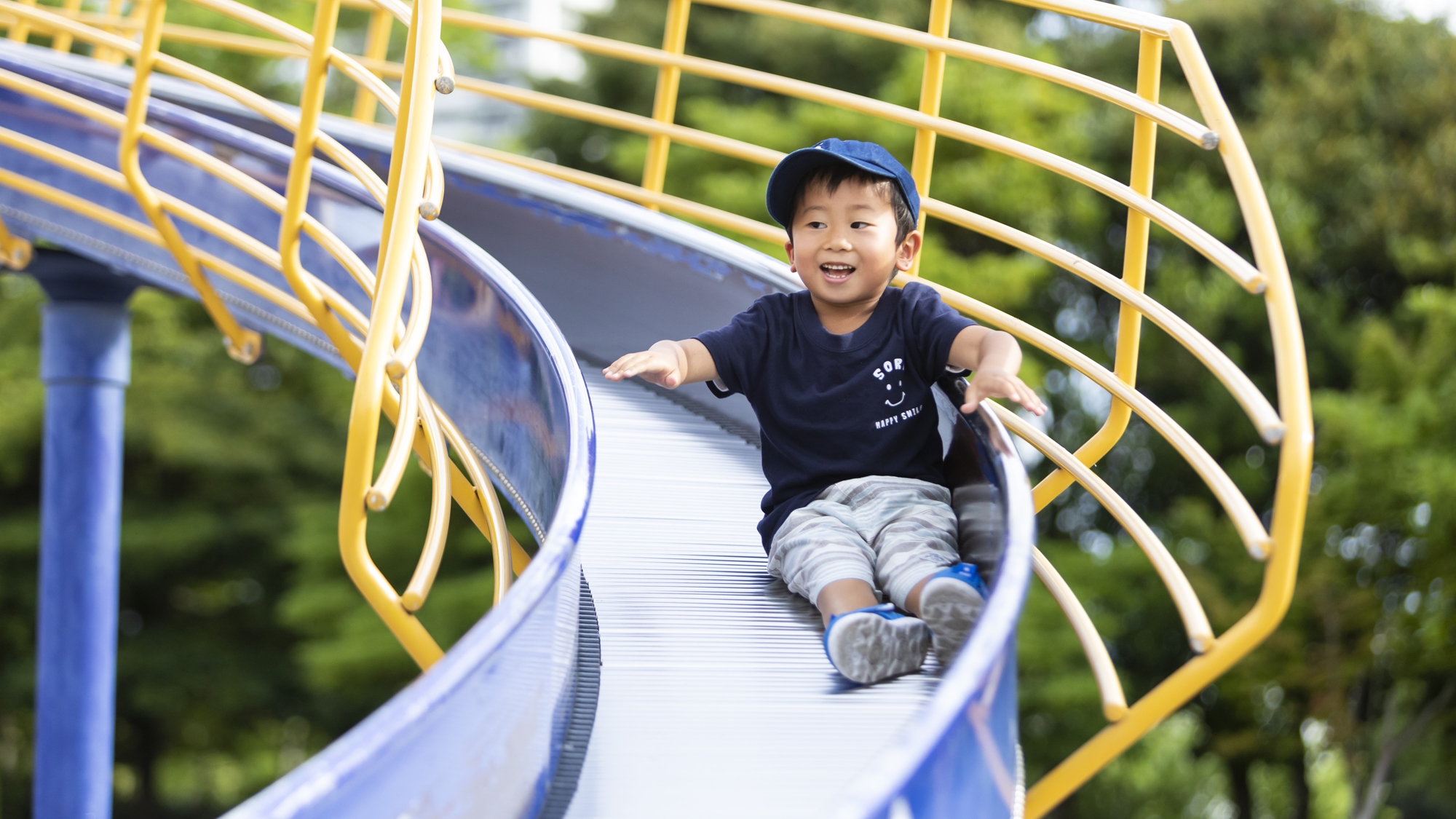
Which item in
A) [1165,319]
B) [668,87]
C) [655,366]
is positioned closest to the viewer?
[1165,319]

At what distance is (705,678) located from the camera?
6.77 ft

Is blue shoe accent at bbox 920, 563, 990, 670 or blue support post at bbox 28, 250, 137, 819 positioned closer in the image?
blue shoe accent at bbox 920, 563, 990, 670

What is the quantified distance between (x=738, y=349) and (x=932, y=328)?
384 millimetres

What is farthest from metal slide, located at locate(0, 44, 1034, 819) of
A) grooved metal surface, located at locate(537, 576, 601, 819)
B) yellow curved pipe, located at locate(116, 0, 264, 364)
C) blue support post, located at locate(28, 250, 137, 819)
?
blue support post, located at locate(28, 250, 137, 819)

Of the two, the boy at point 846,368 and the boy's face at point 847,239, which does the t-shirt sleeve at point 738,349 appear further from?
the boy's face at point 847,239

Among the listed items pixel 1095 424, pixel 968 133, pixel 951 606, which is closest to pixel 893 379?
pixel 951 606

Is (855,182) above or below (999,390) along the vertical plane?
above

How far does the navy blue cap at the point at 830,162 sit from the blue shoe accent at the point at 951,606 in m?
0.78

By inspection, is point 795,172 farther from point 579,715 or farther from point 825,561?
point 579,715

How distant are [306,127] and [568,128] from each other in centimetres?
1233

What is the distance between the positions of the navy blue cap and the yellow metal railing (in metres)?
0.65

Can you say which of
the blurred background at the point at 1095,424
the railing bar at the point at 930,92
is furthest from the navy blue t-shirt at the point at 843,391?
the blurred background at the point at 1095,424

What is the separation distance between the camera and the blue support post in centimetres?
514

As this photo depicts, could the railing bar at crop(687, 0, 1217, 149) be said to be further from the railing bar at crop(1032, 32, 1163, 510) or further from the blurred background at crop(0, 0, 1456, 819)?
the blurred background at crop(0, 0, 1456, 819)
